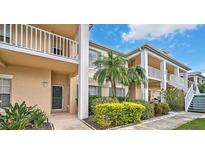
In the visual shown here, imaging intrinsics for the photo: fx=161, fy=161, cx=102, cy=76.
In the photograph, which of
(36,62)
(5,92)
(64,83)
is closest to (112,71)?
(36,62)

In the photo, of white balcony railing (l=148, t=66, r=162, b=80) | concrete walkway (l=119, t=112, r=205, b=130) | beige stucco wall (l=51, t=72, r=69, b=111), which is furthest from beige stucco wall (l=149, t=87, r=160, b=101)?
beige stucco wall (l=51, t=72, r=69, b=111)

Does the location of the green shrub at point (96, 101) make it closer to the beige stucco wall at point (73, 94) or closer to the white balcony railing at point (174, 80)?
the beige stucco wall at point (73, 94)

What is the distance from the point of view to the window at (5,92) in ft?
28.2

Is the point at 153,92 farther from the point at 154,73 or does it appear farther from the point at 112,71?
the point at 112,71

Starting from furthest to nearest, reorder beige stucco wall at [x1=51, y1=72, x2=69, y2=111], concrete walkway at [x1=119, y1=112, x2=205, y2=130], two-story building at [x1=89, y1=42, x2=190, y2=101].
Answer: two-story building at [x1=89, y1=42, x2=190, y2=101] < beige stucco wall at [x1=51, y1=72, x2=69, y2=111] < concrete walkway at [x1=119, y1=112, x2=205, y2=130]

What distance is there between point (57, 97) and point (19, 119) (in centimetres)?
601

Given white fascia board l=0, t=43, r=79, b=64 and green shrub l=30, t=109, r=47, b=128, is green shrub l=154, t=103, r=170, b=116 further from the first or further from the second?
green shrub l=30, t=109, r=47, b=128

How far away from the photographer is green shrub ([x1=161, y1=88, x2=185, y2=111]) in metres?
14.0

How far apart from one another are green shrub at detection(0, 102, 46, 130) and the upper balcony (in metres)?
2.54

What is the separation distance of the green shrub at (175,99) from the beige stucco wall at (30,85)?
1023cm

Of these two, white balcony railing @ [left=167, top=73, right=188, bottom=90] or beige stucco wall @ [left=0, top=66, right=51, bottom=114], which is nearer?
beige stucco wall @ [left=0, top=66, right=51, bottom=114]

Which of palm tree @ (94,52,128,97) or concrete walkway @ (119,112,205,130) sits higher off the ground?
palm tree @ (94,52,128,97)

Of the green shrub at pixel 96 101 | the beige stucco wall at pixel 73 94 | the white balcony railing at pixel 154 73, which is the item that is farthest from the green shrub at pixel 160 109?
the beige stucco wall at pixel 73 94

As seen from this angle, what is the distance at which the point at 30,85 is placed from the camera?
9578 millimetres
